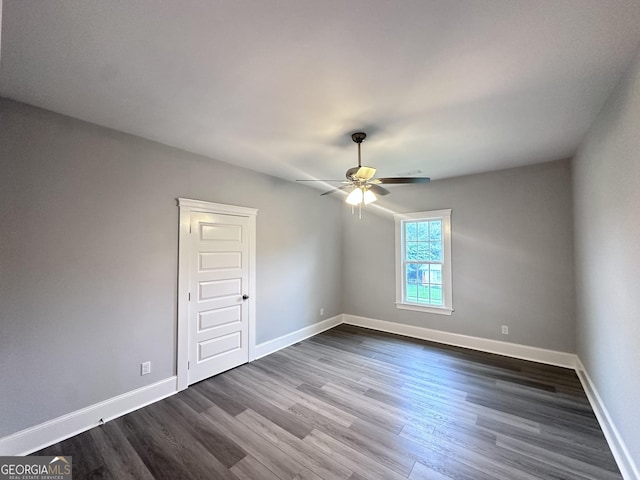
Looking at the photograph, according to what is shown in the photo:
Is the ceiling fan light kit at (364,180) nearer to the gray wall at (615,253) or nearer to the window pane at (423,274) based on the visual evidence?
the gray wall at (615,253)

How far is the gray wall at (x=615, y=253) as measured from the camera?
1.79 metres

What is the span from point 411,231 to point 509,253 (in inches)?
58.9

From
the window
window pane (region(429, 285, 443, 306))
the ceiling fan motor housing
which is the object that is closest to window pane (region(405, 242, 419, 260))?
the window

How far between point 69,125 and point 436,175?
440 cm

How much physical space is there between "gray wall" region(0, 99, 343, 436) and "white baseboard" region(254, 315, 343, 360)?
1257 mm

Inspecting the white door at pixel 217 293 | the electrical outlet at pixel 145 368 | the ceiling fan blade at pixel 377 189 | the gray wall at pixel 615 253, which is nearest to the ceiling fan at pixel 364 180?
the ceiling fan blade at pixel 377 189

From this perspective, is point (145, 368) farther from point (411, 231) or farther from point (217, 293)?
point (411, 231)

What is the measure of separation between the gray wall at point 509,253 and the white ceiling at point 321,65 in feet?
3.49

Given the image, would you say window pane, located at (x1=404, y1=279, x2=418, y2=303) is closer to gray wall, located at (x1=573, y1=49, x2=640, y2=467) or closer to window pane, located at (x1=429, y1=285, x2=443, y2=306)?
window pane, located at (x1=429, y1=285, x2=443, y2=306)

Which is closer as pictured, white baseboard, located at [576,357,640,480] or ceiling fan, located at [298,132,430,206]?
white baseboard, located at [576,357,640,480]

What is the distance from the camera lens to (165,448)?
2.19 meters

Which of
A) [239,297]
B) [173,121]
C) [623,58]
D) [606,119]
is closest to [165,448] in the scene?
[239,297]

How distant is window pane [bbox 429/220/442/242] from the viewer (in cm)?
461

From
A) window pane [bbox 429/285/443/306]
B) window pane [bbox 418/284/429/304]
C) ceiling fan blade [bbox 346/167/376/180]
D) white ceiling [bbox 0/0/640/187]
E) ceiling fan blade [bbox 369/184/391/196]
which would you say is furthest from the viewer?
window pane [bbox 418/284/429/304]
